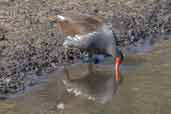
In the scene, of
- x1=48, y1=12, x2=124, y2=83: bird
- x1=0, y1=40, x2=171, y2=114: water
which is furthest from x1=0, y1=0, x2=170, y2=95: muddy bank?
x1=48, y1=12, x2=124, y2=83: bird

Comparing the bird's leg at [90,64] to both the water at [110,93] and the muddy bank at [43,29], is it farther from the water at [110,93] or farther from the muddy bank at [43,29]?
the muddy bank at [43,29]

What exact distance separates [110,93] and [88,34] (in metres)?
1.32

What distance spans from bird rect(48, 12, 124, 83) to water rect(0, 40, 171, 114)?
322mm

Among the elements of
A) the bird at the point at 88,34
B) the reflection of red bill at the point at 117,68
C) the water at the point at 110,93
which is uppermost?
the bird at the point at 88,34

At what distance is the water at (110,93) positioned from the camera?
7715mm

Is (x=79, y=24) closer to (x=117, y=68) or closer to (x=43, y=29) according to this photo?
(x=117, y=68)

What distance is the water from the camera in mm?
7715

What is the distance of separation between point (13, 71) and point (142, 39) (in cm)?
323

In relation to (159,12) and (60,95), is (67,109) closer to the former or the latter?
(60,95)

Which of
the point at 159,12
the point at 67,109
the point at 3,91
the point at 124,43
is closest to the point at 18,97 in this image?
the point at 3,91

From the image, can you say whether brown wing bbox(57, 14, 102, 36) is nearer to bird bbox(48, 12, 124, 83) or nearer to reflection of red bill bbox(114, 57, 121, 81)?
bird bbox(48, 12, 124, 83)

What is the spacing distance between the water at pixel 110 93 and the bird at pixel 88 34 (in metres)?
0.32

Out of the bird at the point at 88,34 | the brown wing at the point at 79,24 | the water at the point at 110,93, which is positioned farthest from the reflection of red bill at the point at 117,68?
the brown wing at the point at 79,24

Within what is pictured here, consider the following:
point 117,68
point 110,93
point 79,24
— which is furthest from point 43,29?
point 110,93
